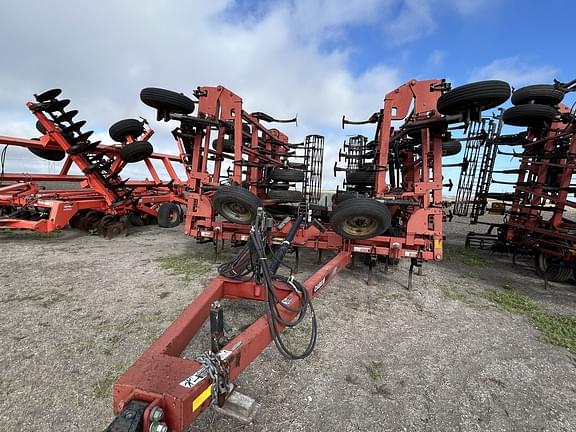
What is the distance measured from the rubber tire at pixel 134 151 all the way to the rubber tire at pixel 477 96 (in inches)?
269

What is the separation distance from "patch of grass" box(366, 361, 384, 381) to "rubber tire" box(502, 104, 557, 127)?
20.5ft

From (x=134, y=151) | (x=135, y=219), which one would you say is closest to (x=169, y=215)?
(x=135, y=219)

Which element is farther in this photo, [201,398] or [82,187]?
[82,187]

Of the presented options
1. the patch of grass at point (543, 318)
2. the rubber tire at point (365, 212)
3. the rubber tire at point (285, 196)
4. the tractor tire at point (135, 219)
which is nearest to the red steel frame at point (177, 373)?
the rubber tire at point (365, 212)

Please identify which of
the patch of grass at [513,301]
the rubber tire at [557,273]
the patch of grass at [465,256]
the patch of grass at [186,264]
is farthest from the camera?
the patch of grass at [465,256]

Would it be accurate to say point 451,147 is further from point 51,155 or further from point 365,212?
point 51,155

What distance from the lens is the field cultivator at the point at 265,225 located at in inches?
56.2

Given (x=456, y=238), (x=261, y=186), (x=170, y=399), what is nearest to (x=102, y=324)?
(x=170, y=399)

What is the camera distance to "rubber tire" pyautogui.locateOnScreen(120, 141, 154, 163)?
746 cm

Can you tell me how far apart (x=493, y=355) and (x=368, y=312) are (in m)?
1.27

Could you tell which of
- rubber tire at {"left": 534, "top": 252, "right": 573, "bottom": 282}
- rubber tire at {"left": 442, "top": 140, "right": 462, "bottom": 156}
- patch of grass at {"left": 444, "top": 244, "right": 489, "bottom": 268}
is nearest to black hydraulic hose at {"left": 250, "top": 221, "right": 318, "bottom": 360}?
rubber tire at {"left": 534, "top": 252, "right": 573, "bottom": 282}

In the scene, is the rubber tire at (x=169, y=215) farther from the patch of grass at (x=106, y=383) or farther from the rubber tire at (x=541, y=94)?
the rubber tire at (x=541, y=94)

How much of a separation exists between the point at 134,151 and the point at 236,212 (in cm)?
478

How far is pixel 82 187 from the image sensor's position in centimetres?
845
